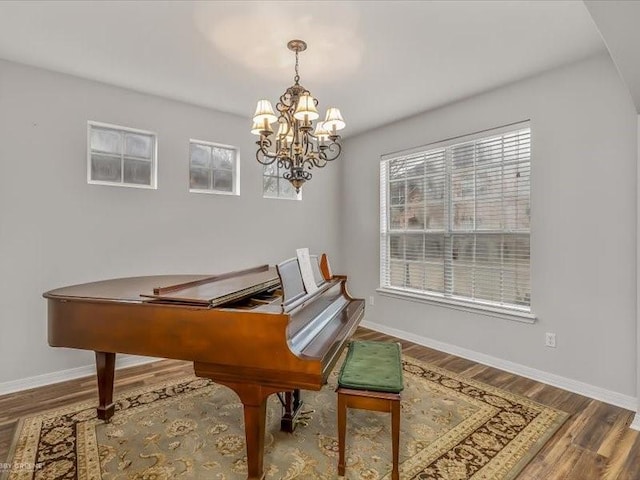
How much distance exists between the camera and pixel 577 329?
2.85 m

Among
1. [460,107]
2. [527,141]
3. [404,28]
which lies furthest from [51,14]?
[527,141]

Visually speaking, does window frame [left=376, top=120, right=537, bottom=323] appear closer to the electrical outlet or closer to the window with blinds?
the window with blinds

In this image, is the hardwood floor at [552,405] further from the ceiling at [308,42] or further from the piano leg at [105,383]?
the ceiling at [308,42]

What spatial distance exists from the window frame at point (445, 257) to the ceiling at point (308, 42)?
0.44 meters

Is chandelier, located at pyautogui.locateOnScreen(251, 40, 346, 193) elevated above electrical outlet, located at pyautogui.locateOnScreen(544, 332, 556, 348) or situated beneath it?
elevated above

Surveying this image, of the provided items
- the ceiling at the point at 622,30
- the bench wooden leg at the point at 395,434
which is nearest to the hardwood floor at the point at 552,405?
the bench wooden leg at the point at 395,434

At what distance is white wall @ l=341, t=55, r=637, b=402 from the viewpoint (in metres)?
2.60

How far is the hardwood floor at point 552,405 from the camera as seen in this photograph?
6.25 ft

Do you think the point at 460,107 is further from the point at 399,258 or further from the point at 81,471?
the point at 81,471

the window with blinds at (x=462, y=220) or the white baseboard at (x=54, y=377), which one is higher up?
the window with blinds at (x=462, y=220)

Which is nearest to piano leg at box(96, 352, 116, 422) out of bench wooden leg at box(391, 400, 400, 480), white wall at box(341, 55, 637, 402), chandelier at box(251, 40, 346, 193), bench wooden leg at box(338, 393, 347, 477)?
bench wooden leg at box(338, 393, 347, 477)

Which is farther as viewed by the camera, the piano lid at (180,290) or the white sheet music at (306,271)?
the white sheet music at (306,271)

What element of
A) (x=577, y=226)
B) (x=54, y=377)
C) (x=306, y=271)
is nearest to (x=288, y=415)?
(x=306, y=271)

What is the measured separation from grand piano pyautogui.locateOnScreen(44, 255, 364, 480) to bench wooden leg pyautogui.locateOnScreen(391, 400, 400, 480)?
0.37 meters
